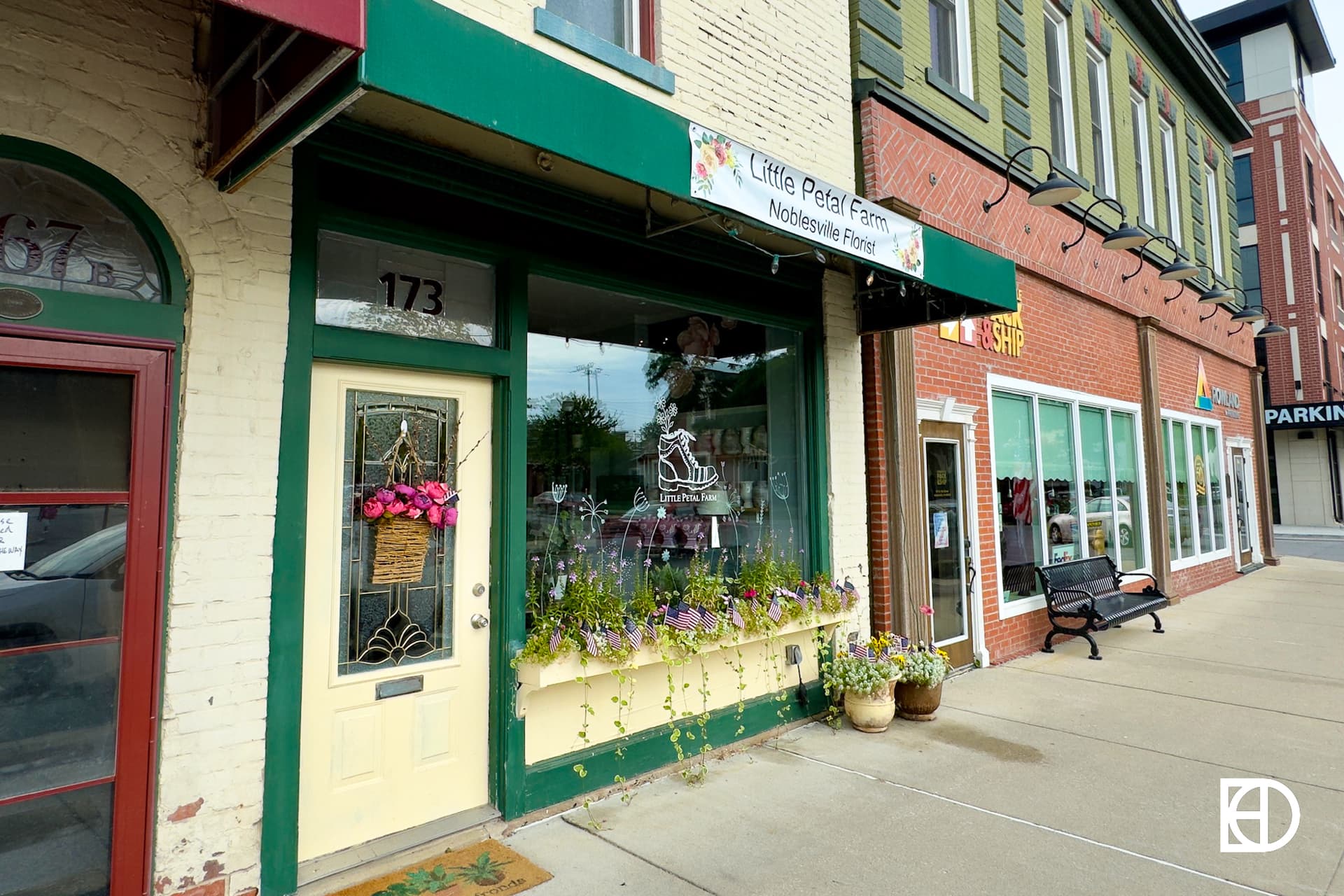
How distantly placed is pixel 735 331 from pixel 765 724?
2.83 metres

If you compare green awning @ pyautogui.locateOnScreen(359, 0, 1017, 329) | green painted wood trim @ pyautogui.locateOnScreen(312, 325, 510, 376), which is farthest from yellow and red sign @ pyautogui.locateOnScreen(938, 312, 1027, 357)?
green painted wood trim @ pyautogui.locateOnScreen(312, 325, 510, 376)

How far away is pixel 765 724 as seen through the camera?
544 cm

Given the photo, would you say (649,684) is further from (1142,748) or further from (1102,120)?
(1102,120)

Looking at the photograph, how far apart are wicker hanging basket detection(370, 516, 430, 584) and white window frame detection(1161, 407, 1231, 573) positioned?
11.0 metres

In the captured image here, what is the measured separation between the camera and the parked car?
896cm

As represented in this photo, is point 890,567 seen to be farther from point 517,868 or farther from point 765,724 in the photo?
point 517,868

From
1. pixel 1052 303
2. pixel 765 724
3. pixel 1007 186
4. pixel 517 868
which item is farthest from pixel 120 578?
pixel 1052 303

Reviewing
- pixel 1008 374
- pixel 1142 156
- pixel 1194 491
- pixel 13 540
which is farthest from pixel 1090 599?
pixel 13 540

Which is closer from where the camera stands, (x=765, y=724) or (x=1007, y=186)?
(x=765, y=724)

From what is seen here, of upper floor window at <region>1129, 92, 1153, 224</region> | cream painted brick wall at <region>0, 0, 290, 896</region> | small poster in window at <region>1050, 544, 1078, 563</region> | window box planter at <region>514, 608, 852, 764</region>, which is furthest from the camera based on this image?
upper floor window at <region>1129, 92, 1153, 224</region>

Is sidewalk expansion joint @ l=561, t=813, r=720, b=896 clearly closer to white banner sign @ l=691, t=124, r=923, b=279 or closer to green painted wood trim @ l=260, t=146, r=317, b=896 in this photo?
green painted wood trim @ l=260, t=146, r=317, b=896

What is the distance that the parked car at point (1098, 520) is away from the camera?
896 centimetres

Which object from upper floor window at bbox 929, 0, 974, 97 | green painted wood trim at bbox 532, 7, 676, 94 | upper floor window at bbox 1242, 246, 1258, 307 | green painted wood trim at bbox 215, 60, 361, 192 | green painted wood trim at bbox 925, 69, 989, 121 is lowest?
green painted wood trim at bbox 215, 60, 361, 192

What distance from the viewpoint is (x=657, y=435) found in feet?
17.2
